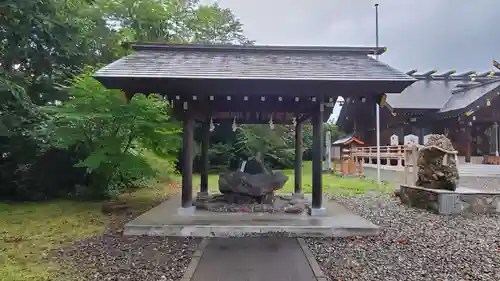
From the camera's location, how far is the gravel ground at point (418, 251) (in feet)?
13.9

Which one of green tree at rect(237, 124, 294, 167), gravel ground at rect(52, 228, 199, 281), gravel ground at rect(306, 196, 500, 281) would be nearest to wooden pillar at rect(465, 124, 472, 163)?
green tree at rect(237, 124, 294, 167)

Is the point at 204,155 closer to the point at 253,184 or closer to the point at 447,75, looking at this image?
the point at 253,184

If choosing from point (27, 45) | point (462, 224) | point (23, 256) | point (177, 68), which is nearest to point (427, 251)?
point (462, 224)

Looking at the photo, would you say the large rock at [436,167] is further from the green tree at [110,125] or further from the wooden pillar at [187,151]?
the green tree at [110,125]

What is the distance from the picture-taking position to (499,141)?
20266 mm

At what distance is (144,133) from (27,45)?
16.6ft

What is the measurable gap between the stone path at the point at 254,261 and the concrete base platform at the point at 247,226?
0.27 m

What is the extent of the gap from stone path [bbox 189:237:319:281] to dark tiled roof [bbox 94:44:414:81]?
Answer: 2.74 metres

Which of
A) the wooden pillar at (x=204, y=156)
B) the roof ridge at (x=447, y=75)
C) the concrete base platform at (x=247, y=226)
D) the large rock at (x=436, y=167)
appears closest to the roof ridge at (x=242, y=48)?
the wooden pillar at (x=204, y=156)

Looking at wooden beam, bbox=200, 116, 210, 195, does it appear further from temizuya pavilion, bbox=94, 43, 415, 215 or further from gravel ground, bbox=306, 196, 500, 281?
gravel ground, bbox=306, 196, 500, 281

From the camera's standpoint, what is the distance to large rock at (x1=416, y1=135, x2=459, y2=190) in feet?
28.5

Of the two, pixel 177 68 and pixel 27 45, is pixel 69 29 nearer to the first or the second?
pixel 27 45

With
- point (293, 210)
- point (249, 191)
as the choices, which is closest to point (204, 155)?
point (249, 191)

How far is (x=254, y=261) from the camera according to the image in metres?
4.60
